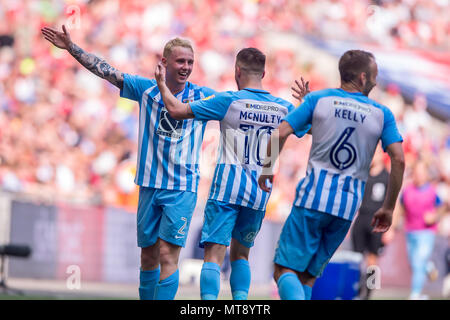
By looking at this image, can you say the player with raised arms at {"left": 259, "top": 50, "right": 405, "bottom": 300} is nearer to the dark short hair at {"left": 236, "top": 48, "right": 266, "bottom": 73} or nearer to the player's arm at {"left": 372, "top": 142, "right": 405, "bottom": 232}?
the player's arm at {"left": 372, "top": 142, "right": 405, "bottom": 232}

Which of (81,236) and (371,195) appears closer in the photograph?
(371,195)

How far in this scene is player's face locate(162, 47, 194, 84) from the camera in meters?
6.47

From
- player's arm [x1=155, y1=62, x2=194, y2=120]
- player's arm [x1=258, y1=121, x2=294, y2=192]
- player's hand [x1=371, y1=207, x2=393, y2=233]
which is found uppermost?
player's arm [x1=155, y1=62, x2=194, y2=120]

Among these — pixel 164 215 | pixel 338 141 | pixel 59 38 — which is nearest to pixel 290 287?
pixel 338 141

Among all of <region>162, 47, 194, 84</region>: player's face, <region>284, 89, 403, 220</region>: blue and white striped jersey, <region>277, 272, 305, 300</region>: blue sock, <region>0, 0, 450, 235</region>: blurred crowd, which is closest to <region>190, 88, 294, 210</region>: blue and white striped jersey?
Answer: <region>162, 47, 194, 84</region>: player's face

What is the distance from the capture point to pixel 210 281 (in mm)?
6176

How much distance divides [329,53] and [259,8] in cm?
212

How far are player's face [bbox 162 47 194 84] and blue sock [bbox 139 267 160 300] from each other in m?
1.58

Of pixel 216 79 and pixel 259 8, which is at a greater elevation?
pixel 259 8

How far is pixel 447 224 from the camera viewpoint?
56.6ft

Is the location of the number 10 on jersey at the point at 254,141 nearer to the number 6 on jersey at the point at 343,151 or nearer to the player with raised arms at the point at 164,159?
the player with raised arms at the point at 164,159
